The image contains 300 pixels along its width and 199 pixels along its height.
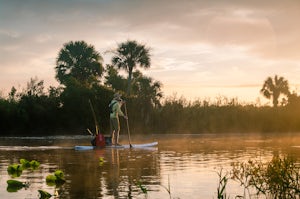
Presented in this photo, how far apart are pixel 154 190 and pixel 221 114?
121 feet

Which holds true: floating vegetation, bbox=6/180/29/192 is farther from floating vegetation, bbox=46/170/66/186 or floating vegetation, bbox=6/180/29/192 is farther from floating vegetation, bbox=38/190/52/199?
floating vegetation, bbox=38/190/52/199

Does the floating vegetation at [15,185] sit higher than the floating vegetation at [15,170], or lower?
lower

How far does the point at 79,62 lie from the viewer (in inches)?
2608

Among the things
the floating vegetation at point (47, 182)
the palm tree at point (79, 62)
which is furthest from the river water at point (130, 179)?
the palm tree at point (79, 62)

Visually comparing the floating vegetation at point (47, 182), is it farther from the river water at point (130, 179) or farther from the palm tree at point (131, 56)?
the palm tree at point (131, 56)

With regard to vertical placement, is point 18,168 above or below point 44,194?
above

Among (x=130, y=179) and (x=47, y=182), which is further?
(x=130, y=179)

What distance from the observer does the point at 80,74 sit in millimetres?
66062

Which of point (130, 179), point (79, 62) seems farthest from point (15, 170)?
point (79, 62)

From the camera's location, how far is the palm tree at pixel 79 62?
6600 centimetres

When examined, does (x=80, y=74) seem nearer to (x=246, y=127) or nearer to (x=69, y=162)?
(x=246, y=127)

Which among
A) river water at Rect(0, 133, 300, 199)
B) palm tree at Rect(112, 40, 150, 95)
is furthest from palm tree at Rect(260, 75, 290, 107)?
river water at Rect(0, 133, 300, 199)

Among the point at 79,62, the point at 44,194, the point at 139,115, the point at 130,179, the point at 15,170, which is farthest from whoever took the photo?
the point at 79,62

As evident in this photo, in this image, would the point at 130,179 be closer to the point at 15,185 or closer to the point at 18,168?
the point at 15,185
